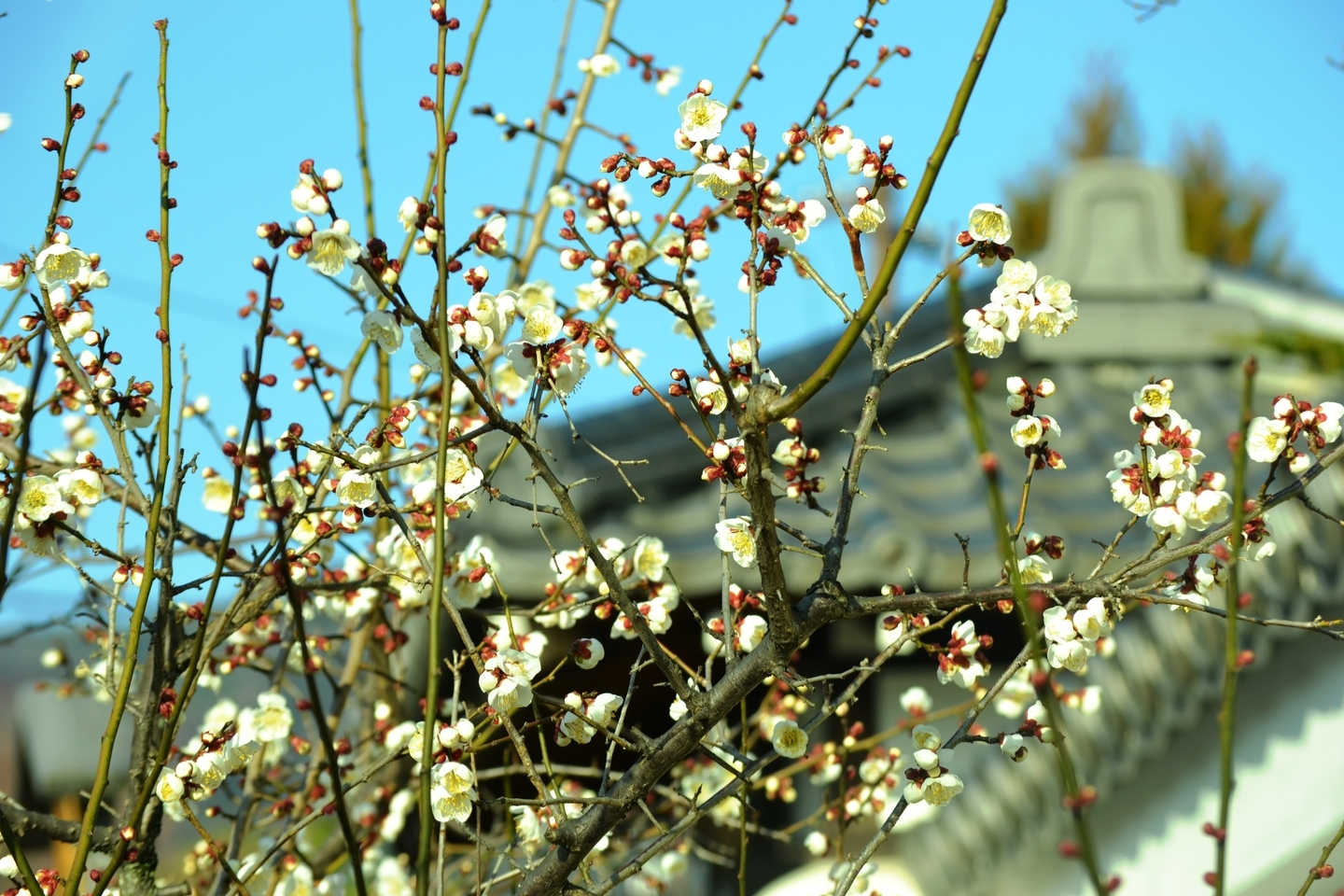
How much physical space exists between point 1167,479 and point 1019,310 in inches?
10.1

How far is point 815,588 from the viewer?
125cm

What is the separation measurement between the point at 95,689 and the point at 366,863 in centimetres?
55

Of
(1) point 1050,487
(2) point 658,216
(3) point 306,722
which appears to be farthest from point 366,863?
(1) point 1050,487

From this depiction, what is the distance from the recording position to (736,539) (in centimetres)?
141

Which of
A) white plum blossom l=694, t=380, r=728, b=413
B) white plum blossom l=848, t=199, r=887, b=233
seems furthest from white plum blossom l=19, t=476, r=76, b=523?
white plum blossom l=848, t=199, r=887, b=233

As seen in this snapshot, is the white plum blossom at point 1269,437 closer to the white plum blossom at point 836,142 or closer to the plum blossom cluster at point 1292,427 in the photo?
the plum blossom cluster at point 1292,427

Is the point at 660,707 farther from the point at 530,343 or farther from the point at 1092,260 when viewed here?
the point at 530,343

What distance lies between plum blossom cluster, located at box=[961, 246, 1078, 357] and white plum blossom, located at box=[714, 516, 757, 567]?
1.00ft

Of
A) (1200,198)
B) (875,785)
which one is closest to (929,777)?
(875,785)

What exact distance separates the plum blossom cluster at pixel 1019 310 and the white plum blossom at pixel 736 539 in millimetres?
305

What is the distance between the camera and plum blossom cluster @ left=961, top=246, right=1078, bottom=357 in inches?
53.6

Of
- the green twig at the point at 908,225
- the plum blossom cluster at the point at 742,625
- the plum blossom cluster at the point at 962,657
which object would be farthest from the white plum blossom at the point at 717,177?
the plum blossom cluster at the point at 962,657

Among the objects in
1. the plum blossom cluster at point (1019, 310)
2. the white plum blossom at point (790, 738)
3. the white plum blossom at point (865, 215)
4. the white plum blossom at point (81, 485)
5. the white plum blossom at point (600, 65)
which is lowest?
the white plum blossom at point (790, 738)

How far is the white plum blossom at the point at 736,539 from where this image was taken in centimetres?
139
